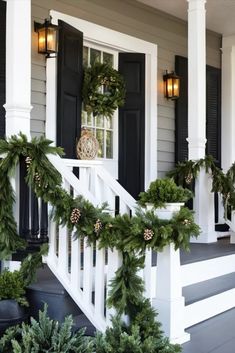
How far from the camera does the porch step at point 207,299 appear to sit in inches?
137

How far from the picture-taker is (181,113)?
642 cm

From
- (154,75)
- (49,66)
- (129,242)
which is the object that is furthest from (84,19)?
(129,242)

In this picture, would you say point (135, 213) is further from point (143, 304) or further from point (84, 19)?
point (84, 19)

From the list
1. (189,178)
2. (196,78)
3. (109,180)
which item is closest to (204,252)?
(189,178)

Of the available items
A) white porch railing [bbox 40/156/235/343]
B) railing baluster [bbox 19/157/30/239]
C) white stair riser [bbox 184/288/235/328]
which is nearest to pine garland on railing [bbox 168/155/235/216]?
white stair riser [bbox 184/288/235/328]

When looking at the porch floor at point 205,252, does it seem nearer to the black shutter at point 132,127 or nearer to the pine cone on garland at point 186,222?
the black shutter at point 132,127

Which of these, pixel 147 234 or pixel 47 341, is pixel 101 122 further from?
pixel 47 341

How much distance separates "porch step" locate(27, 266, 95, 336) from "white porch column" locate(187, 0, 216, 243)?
2.54 m

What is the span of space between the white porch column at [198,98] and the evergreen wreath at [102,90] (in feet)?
2.72

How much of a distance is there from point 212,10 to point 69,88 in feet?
7.75

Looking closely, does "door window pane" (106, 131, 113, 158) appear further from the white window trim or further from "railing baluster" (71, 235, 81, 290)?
"railing baluster" (71, 235, 81, 290)

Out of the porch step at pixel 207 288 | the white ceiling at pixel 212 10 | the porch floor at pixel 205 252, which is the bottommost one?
the porch step at pixel 207 288

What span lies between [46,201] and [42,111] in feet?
6.47

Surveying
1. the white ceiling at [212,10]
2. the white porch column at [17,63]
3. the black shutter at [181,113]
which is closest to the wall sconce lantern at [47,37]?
the white porch column at [17,63]
